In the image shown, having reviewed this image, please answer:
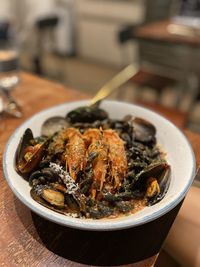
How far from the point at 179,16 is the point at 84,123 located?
2183 millimetres

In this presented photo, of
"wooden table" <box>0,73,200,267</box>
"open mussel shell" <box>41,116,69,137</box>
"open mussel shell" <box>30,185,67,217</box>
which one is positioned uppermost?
"open mussel shell" <box>30,185,67,217</box>

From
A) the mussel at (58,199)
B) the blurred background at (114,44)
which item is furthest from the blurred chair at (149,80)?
the mussel at (58,199)

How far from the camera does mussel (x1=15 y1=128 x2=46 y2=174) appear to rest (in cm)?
68

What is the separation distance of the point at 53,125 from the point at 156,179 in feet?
1.13

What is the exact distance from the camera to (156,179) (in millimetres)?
671

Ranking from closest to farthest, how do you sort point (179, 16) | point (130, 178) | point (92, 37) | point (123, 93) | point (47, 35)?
point (130, 178)
point (179, 16)
point (123, 93)
point (47, 35)
point (92, 37)

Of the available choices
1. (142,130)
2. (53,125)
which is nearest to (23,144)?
(53,125)

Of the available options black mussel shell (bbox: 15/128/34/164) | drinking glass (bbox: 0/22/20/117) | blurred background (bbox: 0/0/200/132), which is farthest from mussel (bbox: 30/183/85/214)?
blurred background (bbox: 0/0/200/132)

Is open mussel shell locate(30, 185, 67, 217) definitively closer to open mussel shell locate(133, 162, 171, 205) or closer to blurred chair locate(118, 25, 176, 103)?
open mussel shell locate(133, 162, 171, 205)

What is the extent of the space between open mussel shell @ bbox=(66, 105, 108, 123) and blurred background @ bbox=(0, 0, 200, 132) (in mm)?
1400

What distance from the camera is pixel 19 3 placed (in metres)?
3.60

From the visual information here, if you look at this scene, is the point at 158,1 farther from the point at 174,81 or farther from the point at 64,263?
the point at 64,263

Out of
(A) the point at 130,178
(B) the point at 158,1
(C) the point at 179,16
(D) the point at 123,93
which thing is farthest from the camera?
(B) the point at 158,1

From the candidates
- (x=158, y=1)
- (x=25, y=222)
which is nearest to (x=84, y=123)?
(x=25, y=222)
